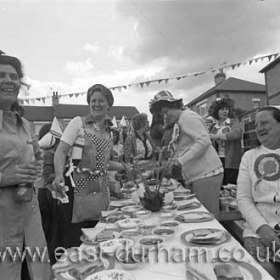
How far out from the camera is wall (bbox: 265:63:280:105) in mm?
20422

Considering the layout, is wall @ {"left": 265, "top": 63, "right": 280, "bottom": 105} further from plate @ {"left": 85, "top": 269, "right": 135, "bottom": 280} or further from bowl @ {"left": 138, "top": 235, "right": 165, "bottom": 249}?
plate @ {"left": 85, "top": 269, "right": 135, "bottom": 280}

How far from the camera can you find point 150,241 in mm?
1398

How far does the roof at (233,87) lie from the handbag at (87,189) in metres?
27.7

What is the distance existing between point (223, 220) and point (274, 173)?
115cm

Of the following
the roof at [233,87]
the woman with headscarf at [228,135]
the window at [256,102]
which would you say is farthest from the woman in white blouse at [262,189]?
the window at [256,102]

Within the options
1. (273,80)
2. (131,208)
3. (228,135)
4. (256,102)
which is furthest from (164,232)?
(256,102)

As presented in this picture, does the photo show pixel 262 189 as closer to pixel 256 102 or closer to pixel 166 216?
pixel 166 216

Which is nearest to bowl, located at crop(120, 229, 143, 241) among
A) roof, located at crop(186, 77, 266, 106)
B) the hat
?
the hat

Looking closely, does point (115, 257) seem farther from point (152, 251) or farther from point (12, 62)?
point (12, 62)

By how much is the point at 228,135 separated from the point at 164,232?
2813 mm

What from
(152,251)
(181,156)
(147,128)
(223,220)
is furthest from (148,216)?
(147,128)

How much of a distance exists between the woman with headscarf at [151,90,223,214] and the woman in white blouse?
0.61 meters

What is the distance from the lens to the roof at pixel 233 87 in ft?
96.8

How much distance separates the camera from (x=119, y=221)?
1807 millimetres
